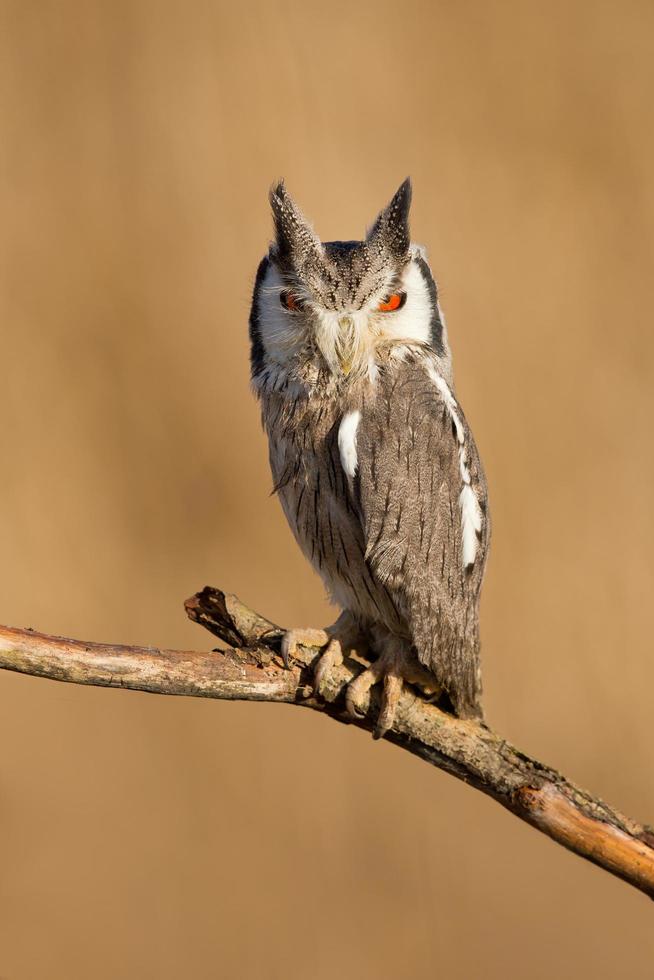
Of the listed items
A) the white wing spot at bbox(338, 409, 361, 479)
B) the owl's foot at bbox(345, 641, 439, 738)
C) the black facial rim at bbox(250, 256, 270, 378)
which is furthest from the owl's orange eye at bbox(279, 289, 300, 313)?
the owl's foot at bbox(345, 641, 439, 738)

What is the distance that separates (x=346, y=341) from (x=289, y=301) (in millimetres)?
138

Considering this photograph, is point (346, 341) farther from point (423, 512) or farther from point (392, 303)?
point (423, 512)

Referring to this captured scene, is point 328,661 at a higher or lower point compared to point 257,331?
lower

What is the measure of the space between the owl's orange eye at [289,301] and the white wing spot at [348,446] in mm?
216

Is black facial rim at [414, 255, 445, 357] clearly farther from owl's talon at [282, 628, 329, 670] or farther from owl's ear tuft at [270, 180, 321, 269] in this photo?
owl's talon at [282, 628, 329, 670]

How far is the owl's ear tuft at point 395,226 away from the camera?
1.63 m

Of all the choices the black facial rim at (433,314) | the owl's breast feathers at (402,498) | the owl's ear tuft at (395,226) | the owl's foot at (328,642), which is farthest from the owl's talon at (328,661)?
the owl's ear tuft at (395,226)

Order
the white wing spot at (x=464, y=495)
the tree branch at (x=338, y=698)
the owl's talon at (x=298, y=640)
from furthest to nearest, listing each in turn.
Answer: the white wing spot at (x=464, y=495), the owl's talon at (x=298, y=640), the tree branch at (x=338, y=698)

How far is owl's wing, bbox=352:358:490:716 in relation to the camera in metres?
1.61

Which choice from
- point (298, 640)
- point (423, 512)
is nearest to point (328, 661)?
point (298, 640)

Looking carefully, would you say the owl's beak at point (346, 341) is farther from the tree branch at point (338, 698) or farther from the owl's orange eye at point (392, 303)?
the tree branch at point (338, 698)

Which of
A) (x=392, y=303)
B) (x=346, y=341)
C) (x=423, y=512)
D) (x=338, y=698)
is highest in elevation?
(x=392, y=303)

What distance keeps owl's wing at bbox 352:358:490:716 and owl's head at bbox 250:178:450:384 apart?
0.25 feet

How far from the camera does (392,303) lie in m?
1.66
